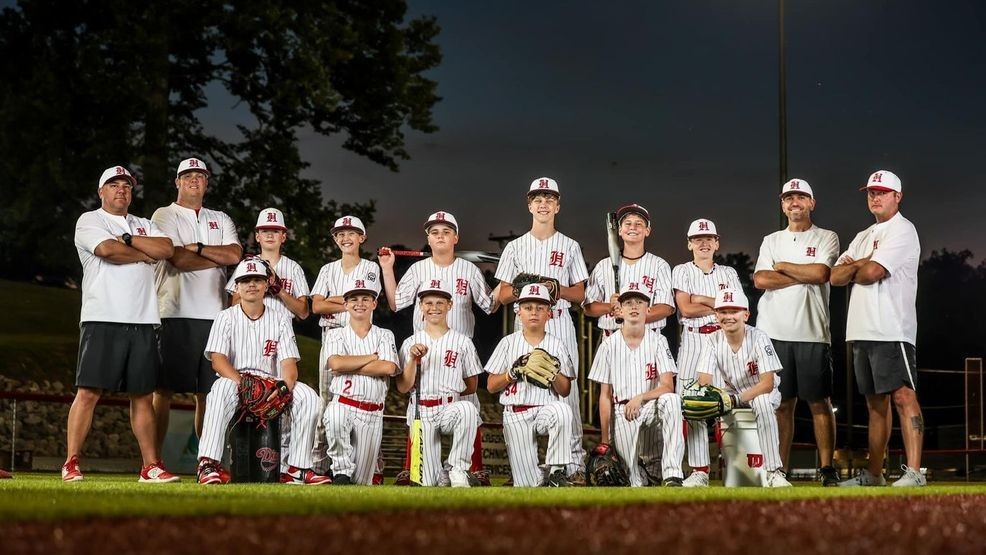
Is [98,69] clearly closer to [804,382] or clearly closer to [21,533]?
[804,382]

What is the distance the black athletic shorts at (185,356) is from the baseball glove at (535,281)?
258 centimetres

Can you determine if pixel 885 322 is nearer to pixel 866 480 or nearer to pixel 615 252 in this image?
pixel 866 480

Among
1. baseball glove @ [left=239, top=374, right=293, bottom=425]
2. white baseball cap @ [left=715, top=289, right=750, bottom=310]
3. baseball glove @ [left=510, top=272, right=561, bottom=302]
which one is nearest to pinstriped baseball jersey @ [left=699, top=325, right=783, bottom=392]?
white baseball cap @ [left=715, top=289, right=750, bottom=310]

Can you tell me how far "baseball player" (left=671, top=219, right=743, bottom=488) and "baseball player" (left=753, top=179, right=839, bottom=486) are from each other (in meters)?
0.39

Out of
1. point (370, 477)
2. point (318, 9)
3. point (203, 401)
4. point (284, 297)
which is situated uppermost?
point (318, 9)

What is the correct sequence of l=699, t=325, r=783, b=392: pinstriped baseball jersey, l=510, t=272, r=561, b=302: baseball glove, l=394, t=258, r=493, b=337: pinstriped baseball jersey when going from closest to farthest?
l=699, t=325, r=783, b=392: pinstriped baseball jersey → l=510, t=272, r=561, b=302: baseball glove → l=394, t=258, r=493, b=337: pinstriped baseball jersey

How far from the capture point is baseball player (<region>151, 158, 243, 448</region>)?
376 inches

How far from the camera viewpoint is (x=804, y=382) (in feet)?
32.6

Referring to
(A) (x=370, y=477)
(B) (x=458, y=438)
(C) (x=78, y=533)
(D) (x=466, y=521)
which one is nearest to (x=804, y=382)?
(B) (x=458, y=438)

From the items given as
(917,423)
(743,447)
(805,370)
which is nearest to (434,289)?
(743,447)

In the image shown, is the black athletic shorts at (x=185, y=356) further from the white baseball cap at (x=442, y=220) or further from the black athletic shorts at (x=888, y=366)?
the black athletic shorts at (x=888, y=366)

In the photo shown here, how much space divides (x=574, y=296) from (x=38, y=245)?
1583 cm

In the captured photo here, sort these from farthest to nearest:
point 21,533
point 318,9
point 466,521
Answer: point 318,9
point 466,521
point 21,533

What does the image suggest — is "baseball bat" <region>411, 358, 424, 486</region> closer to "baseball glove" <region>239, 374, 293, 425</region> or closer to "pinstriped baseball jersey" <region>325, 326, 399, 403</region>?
"pinstriped baseball jersey" <region>325, 326, 399, 403</region>
